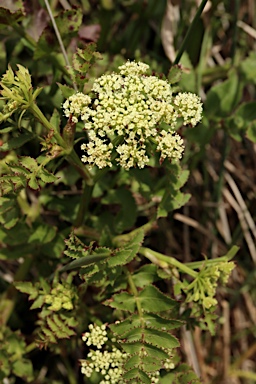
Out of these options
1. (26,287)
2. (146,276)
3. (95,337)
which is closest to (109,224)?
(146,276)

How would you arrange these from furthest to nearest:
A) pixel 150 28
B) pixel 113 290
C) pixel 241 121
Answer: pixel 150 28 → pixel 241 121 → pixel 113 290

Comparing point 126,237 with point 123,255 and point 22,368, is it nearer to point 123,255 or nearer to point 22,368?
point 123,255

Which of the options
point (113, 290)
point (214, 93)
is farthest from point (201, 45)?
point (113, 290)

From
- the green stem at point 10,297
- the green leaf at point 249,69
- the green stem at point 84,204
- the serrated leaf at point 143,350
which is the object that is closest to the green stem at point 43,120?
the green stem at point 84,204

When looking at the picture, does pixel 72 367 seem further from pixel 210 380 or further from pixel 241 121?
pixel 241 121

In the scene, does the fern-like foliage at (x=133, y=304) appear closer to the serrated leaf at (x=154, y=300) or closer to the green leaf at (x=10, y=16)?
the serrated leaf at (x=154, y=300)

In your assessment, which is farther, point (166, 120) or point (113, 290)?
point (113, 290)
